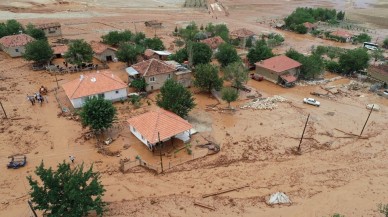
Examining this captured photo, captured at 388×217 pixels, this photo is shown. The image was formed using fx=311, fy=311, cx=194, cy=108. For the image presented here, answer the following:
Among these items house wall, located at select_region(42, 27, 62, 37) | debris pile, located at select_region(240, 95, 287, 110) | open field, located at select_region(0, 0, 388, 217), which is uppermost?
house wall, located at select_region(42, 27, 62, 37)

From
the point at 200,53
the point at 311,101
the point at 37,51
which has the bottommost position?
the point at 311,101

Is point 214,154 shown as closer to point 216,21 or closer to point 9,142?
point 9,142

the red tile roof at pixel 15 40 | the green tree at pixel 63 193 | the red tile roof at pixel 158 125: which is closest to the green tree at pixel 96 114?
→ the red tile roof at pixel 158 125

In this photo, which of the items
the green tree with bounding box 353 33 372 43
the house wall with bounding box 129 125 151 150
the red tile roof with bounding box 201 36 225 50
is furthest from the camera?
the green tree with bounding box 353 33 372 43

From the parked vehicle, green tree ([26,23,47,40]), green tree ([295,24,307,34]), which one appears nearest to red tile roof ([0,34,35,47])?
green tree ([26,23,47,40])

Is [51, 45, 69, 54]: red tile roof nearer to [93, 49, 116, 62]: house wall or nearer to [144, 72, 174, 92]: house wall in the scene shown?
[93, 49, 116, 62]: house wall

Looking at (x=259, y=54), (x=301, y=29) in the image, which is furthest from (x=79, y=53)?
(x=301, y=29)

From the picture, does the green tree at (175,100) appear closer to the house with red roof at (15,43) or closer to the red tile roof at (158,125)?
the red tile roof at (158,125)

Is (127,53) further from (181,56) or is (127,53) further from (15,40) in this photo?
(15,40)
